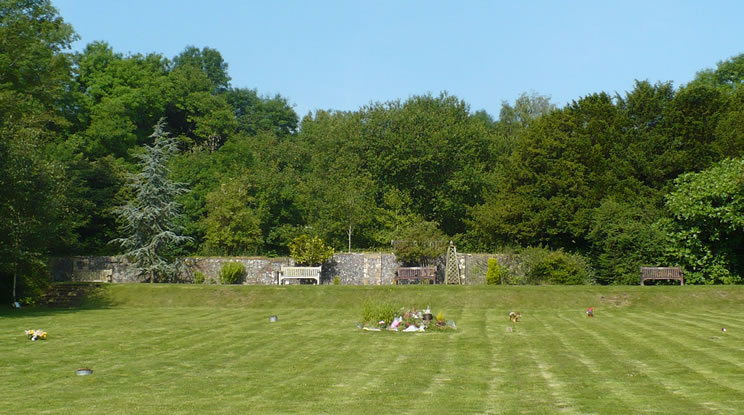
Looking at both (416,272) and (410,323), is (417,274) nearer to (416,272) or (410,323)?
(416,272)

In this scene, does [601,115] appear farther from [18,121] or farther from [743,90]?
[18,121]

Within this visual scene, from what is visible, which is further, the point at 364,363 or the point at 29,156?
the point at 29,156

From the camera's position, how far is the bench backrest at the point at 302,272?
113 ft

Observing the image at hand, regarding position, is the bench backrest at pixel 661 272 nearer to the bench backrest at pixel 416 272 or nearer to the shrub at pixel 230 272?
the bench backrest at pixel 416 272

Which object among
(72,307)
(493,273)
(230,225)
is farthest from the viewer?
(230,225)

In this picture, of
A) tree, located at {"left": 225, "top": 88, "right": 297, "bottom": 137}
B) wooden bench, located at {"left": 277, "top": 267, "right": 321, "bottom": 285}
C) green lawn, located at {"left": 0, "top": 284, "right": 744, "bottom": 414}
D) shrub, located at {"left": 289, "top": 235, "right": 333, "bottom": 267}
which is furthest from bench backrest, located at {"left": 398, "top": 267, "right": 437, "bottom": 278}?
tree, located at {"left": 225, "top": 88, "right": 297, "bottom": 137}

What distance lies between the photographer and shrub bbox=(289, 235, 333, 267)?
114 ft

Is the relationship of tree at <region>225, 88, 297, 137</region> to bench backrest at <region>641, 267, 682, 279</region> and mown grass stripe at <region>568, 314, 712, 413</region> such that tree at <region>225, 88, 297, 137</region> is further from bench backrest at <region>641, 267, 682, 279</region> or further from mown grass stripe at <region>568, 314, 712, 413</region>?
mown grass stripe at <region>568, 314, 712, 413</region>

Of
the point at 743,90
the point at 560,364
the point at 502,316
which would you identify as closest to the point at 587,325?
the point at 502,316

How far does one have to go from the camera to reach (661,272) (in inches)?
1222

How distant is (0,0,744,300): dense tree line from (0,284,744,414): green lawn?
8.43m

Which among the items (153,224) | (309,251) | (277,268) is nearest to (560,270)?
(309,251)

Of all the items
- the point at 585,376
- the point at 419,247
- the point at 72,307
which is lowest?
the point at 585,376

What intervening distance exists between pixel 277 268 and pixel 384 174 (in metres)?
16.3
